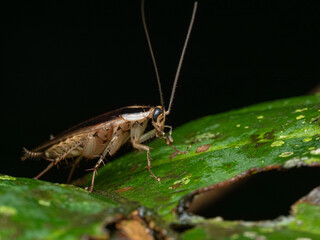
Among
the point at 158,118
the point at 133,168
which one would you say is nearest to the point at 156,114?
the point at 158,118

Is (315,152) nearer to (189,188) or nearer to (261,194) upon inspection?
(189,188)

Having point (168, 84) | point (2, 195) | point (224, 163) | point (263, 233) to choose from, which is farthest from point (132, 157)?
point (263, 233)

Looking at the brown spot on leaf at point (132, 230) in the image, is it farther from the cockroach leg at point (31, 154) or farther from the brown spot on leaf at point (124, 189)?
the cockroach leg at point (31, 154)

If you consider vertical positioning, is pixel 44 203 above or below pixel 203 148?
above

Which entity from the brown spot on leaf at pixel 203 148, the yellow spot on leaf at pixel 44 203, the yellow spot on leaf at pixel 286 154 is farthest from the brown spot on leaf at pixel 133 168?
the yellow spot on leaf at pixel 44 203

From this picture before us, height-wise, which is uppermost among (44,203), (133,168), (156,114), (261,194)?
(44,203)

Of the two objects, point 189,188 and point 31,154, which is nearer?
point 189,188

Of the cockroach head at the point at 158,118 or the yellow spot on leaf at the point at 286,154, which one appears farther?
the cockroach head at the point at 158,118

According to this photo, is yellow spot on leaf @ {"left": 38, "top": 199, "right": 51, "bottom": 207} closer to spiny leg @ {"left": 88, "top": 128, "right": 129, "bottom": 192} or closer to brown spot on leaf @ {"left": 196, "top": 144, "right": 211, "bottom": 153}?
brown spot on leaf @ {"left": 196, "top": 144, "right": 211, "bottom": 153}

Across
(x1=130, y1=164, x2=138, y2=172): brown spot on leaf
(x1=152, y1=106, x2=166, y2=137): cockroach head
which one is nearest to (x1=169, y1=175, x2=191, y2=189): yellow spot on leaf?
(x1=130, y1=164, x2=138, y2=172): brown spot on leaf
